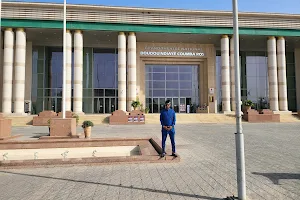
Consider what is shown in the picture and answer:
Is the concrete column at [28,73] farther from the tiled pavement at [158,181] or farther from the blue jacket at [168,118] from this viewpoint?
the blue jacket at [168,118]

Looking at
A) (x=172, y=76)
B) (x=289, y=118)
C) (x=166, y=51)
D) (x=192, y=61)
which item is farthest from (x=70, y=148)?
(x=192, y=61)

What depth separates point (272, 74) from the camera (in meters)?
34.3

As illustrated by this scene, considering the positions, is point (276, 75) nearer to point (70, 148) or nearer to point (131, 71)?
point (131, 71)

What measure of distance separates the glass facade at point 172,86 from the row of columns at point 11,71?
1933 cm

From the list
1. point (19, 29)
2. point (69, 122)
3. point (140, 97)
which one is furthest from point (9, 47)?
point (69, 122)

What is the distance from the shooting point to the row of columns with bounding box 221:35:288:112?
34.0m

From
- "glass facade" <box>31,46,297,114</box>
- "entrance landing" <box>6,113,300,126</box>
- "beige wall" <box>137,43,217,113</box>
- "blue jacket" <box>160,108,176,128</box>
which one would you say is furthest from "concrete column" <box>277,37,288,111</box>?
"blue jacket" <box>160,108,176,128</box>

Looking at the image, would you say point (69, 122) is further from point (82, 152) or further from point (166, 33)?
point (166, 33)

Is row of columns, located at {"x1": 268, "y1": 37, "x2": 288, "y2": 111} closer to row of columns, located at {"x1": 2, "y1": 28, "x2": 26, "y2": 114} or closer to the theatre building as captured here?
the theatre building

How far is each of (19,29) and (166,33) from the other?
20.7 meters

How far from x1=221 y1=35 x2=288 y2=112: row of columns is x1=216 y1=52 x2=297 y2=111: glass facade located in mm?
6095

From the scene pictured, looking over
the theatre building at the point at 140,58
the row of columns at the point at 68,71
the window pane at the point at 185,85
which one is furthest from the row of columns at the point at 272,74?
the row of columns at the point at 68,71

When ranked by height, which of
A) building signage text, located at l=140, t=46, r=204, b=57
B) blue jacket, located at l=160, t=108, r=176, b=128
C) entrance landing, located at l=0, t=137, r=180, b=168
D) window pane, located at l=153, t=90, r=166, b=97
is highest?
building signage text, located at l=140, t=46, r=204, b=57

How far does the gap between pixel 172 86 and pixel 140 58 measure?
767cm
